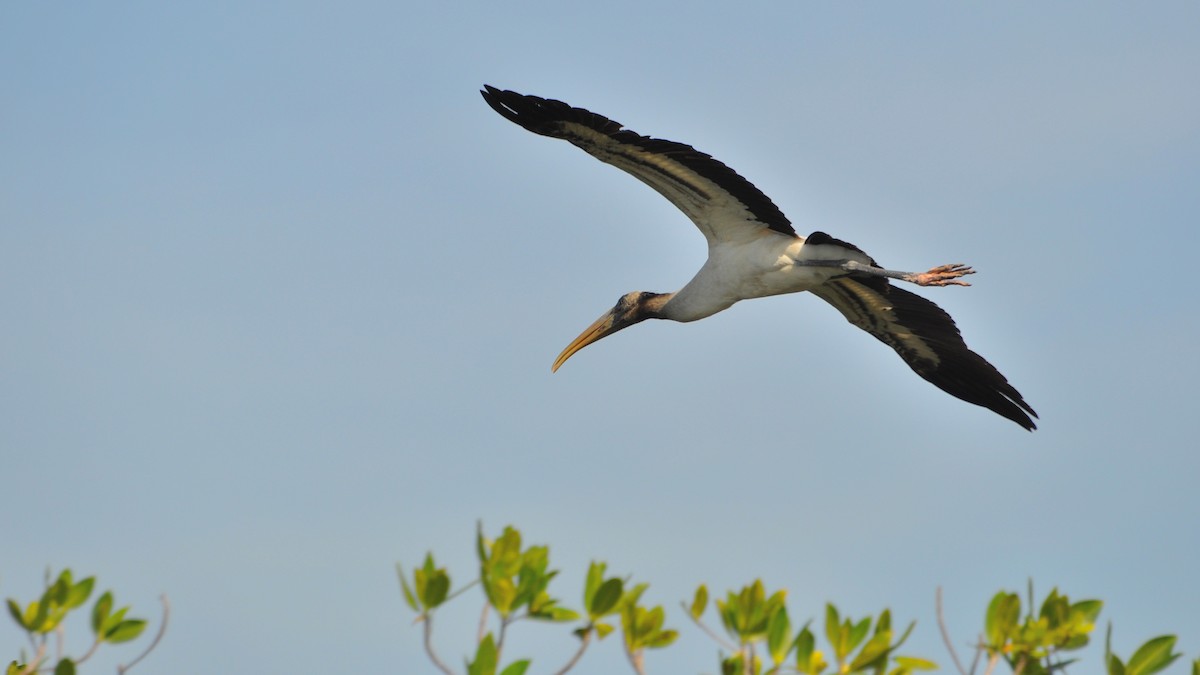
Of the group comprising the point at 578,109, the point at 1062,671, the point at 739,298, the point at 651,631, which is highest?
the point at 578,109

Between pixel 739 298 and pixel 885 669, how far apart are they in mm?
9086

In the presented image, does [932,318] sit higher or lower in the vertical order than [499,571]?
higher

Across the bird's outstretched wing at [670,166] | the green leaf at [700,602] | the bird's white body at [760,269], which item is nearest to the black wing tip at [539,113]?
the bird's outstretched wing at [670,166]

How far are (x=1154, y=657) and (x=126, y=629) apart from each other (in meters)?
4.05

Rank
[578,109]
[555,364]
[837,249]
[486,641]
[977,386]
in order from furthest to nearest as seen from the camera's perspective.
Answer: [555,364]
[977,386]
[837,249]
[578,109]
[486,641]

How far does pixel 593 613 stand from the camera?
18.1ft

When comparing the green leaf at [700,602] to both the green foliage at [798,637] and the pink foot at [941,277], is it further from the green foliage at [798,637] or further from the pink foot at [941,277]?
the pink foot at [941,277]

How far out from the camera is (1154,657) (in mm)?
5395

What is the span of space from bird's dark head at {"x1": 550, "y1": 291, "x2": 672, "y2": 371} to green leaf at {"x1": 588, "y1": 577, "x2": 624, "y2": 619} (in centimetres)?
1008

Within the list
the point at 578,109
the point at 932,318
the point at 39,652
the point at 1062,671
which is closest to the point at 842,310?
the point at 932,318

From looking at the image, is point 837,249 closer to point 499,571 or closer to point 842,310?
point 842,310

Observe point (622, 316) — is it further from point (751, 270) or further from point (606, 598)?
point (606, 598)

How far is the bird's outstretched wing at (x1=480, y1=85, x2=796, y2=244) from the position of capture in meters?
12.2

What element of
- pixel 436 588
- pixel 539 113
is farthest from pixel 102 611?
pixel 539 113
